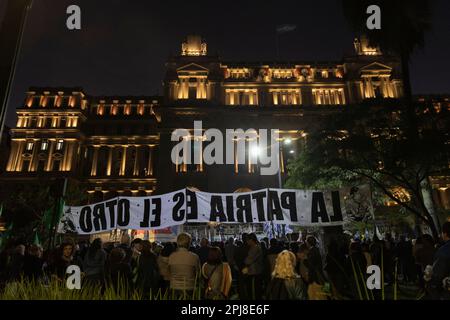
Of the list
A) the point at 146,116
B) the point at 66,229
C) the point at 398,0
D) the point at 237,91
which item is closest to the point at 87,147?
the point at 146,116

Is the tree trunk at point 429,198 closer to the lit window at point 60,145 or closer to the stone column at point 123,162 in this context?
the stone column at point 123,162

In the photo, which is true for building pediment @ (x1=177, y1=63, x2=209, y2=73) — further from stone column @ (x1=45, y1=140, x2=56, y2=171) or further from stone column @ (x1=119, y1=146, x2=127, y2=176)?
stone column @ (x1=45, y1=140, x2=56, y2=171)

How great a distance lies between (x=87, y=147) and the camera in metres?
60.7

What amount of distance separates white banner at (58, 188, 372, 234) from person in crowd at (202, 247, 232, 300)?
12.8ft

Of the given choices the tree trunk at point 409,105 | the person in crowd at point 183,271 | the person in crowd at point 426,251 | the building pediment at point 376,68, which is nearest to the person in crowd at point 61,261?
the person in crowd at point 183,271

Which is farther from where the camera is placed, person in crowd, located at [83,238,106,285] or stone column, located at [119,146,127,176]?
stone column, located at [119,146,127,176]

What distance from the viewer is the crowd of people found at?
496 cm

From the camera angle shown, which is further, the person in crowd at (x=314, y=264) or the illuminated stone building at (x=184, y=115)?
the illuminated stone building at (x=184, y=115)

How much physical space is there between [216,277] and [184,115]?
39.2 metres

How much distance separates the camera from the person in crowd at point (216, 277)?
17.4 ft

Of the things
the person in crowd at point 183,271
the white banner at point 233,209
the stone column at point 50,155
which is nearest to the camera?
the person in crowd at point 183,271

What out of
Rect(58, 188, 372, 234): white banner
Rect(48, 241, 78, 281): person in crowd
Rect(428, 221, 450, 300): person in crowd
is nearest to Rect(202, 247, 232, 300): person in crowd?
Rect(428, 221, 450, 300): person in crowd
